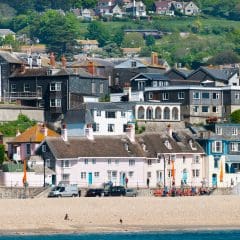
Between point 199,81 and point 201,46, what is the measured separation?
7196cm

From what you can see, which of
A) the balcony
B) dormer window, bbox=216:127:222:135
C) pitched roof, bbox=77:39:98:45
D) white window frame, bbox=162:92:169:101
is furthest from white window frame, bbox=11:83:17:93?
pitched roof, bbox=77:39:98:45

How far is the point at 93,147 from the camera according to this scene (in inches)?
3898

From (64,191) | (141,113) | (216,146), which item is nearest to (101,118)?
(141,113)

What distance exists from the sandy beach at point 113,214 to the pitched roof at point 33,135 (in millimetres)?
14903

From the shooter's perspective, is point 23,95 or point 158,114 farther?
point 23,95

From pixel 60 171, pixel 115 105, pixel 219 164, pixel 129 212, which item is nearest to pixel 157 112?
pixel 115 105

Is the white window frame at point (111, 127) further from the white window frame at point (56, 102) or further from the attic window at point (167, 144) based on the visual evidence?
the attic window at point (167, 144)

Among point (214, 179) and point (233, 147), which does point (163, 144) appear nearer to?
point (214, 179)

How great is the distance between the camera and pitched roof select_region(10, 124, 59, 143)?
4003 inches

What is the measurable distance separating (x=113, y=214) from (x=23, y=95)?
3597cm

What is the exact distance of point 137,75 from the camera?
12581cm

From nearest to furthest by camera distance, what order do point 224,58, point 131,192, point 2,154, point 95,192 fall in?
1. point 95,192
2. point 131,192
3. point 2,154
4. point 224,58

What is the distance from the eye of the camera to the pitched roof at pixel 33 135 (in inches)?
4003

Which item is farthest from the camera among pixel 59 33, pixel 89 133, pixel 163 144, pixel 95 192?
pixel 59 33
